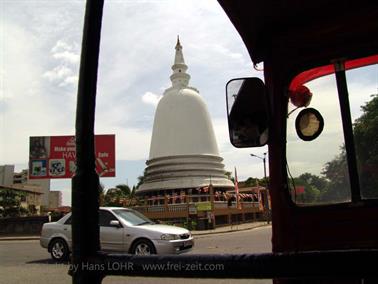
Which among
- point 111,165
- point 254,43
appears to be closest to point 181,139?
point 111,165

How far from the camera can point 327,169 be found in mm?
2555

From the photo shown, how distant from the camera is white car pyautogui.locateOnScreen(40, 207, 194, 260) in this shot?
10633mm

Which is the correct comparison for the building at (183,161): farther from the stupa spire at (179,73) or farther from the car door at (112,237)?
the car door at (112,237)

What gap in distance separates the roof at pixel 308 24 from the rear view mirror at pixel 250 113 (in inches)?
9.6

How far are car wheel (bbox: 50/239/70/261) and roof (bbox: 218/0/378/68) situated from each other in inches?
401

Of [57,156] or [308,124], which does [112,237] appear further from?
[57,156]

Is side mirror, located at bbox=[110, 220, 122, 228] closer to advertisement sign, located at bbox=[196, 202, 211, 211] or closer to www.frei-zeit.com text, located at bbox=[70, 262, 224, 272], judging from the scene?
www.frei-zeit.com text, located at bbox=[70, 262, 224, 272]

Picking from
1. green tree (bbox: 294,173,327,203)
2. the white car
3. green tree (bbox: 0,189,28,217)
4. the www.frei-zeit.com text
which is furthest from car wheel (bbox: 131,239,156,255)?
green tree (bbox: 0,189,28,217)

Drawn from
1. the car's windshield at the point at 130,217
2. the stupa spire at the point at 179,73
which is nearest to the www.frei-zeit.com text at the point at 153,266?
the car's windshield at the point at 130,217

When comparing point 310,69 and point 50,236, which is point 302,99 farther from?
point 50,236

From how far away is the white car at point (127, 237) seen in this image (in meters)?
10.6

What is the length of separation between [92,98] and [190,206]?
27.8 m

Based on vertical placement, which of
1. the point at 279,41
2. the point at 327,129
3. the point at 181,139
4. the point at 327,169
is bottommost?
the point at 327,169

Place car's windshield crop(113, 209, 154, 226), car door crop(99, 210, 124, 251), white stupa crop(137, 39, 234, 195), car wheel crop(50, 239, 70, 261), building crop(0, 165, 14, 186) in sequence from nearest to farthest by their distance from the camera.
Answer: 1. car door crop(99, 210, 124, 251)
2. car's windshield crop(113, 209, 154, 226)
3. car wheel crop(50, 239, 70, 261)
4. building crop(0, 165, 14, 186)
5. white stupa crop(137, 39, 234, 195)
